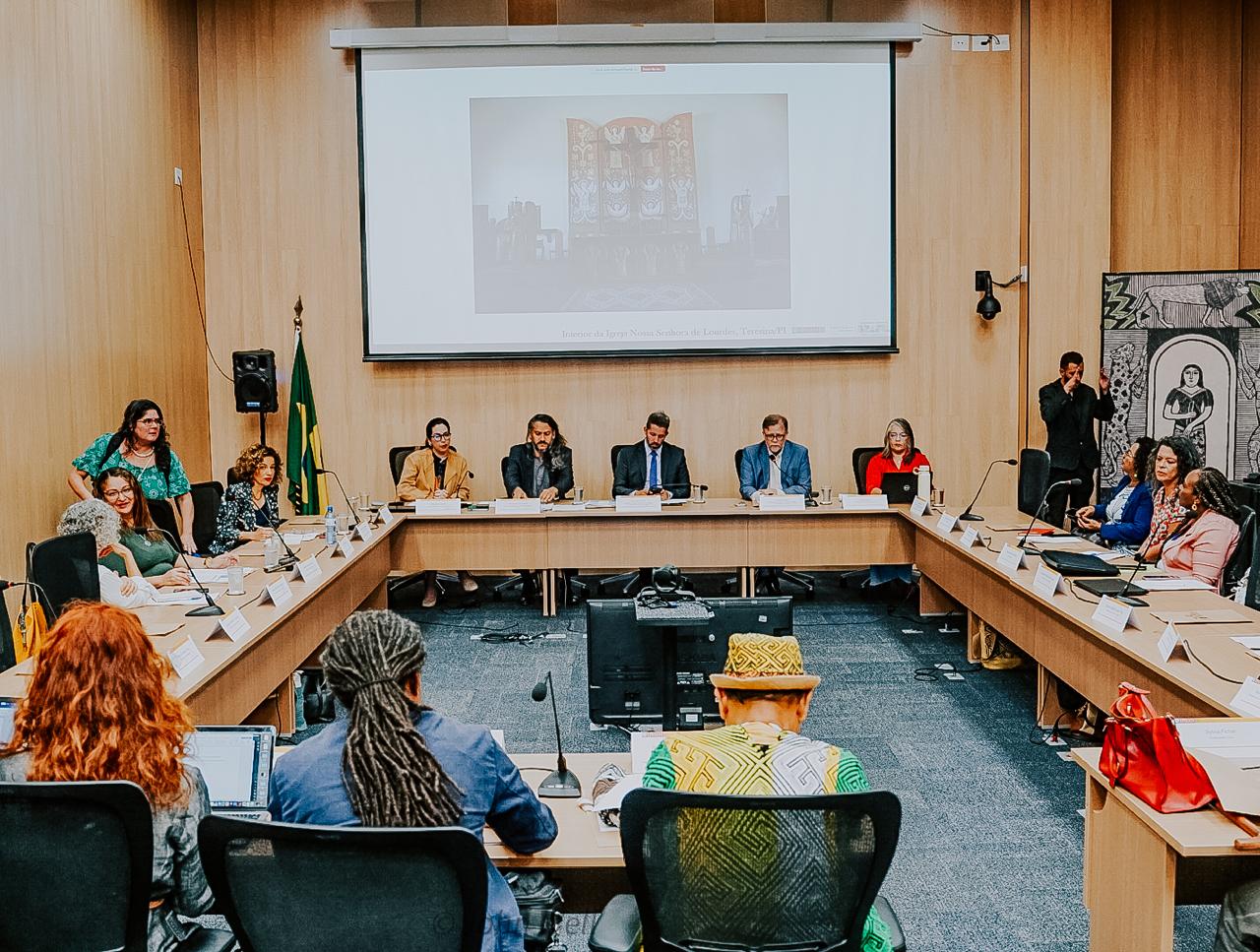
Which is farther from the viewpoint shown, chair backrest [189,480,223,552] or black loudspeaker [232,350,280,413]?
black loudspeaker [232,350,280,413]

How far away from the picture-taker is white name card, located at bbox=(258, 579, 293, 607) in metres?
4.63

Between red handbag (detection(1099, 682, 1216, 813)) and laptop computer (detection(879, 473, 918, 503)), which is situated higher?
laptop computer (detection(879, 473, 918, 503))

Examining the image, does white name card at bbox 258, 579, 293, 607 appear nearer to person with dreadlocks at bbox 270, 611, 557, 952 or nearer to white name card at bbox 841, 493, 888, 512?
person with dreadlocks at bbox 270, 611, 557, 952

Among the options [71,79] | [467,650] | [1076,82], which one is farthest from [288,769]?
[1076,82]

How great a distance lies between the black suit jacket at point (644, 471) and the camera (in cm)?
769

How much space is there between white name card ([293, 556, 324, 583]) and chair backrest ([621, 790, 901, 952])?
3.57 m

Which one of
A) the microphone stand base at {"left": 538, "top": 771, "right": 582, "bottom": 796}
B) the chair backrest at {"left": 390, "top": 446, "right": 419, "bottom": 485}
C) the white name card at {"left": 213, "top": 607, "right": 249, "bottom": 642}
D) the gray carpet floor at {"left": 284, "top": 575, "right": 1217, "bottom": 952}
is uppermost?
the chair backrest at {"left": 390, "top": 446, "right": 419, "bottom": 485}

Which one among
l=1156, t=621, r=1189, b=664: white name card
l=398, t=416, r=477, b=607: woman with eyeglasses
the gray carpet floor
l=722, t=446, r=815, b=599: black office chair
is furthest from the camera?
l=722, t=446, r=815, b=599: black office chair

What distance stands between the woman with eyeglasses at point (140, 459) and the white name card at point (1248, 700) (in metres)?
5.13

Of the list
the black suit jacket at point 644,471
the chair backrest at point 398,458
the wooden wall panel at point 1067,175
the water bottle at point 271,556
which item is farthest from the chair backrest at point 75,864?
the wooden wall panel at point 1067,175

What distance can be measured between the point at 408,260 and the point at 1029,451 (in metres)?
4.39

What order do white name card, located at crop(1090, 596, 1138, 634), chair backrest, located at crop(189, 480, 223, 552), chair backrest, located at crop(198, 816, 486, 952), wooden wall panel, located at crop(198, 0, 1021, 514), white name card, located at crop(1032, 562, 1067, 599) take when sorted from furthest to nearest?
wooden wall panel, located at crop(198, 0, 1021, 514) < chair backrest, located at crop(189, 480, 223, 552) < white name card, located at crop(1032, 562, 1067, 599) < white name card, located at crop(1090, 596, 1138, 634) < chair backrest, located at crop(198, 816, 486, 952)

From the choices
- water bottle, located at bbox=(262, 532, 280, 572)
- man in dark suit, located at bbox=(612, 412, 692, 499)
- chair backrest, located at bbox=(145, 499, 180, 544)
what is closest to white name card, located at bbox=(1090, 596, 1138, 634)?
water bottle, located at bbox=(262, 532, 280, 572)

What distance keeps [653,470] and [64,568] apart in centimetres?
397
